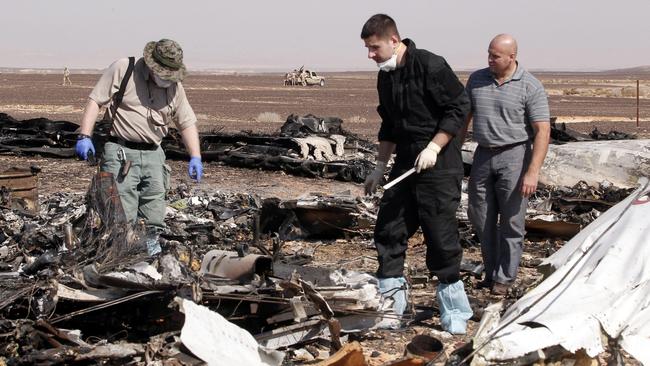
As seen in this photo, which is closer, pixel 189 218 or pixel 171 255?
pixel 171 255

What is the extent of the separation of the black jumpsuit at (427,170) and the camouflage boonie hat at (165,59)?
1.57 meters

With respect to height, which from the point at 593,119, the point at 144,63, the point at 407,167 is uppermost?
the point at 144,63

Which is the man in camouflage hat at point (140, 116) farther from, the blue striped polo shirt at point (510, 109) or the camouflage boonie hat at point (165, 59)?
the blue striped polo shirt at point (510, 109)

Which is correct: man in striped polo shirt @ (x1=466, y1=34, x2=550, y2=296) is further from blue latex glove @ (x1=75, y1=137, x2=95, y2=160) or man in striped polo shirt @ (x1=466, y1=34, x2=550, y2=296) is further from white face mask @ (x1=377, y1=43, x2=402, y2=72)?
blue latex glove @ (x1=75, y1=137, x2=95, y2=160)

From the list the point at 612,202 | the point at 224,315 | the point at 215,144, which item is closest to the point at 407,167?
the point at 224,315

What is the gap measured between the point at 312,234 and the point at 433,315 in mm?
2979

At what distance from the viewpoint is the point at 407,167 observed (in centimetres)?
586

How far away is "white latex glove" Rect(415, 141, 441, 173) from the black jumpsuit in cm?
13

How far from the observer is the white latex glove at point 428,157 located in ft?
18.2

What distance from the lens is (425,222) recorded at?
5785mm

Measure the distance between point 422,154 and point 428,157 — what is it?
0.04 meters

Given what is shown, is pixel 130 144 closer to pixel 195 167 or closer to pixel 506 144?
pixel 195 167

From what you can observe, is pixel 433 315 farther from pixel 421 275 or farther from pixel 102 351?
pixel 102 351

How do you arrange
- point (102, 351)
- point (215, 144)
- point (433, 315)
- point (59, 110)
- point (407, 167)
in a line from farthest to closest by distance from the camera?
1. point (59, 110)
2. point (215, 144)
3. point (433, 315)
4. point (407, 167)
5. point (102, 351)
